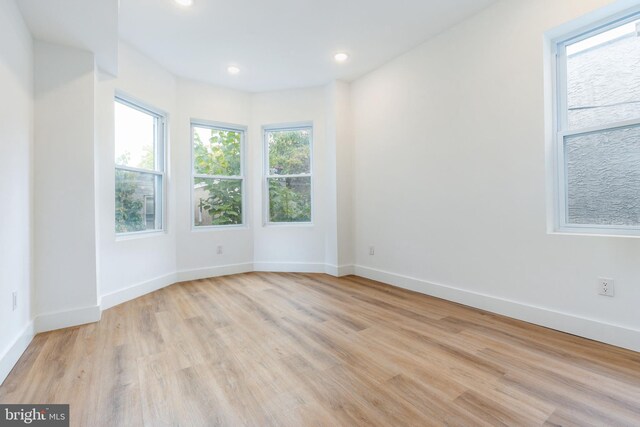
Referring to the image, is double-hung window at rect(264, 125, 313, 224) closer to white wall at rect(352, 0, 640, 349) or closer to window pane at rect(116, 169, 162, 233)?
white wall at rect(352, 0, 640, 349)

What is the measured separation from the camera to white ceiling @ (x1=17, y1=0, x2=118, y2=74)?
78.1 inches

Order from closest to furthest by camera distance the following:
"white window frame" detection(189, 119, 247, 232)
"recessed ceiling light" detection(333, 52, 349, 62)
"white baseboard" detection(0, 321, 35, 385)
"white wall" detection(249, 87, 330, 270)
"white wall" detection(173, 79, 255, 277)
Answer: "white baseboard" detection(0, 321, 35, 385) → "recessed ceiling light" detection(333, 52, 349, 62) → "white wall" detection(173, 79, 255, 277) → "white window frame" detection(189, 119, 247, 232) → "white wall" detection(249, 87, 330, 270)

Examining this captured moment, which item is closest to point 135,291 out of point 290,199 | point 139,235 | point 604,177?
point 139,235

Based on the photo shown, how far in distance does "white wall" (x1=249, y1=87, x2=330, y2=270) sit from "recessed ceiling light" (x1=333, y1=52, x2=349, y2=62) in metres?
0.80

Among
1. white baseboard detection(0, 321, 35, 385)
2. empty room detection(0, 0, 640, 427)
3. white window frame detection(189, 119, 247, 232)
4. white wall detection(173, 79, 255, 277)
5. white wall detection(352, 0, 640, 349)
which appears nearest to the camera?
empty room detection(0, 0, 640, 427)

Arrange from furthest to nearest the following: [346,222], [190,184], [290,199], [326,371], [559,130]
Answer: [290,199]
[346,222]
[190,184]
[559,130]
[326,371]

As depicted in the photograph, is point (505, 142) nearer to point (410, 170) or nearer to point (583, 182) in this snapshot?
point (583, 182)

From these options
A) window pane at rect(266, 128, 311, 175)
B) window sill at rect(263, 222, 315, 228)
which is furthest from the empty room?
window pane at rect(266, 128, 311, 175)

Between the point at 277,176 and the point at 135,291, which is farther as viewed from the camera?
the point at 277,176

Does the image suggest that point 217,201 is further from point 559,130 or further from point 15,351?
point 559,130

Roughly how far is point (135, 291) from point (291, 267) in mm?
1980

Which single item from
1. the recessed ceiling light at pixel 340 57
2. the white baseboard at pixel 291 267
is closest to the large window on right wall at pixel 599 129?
the recessed ceiling light at pixel 340 57

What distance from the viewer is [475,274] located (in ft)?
9.12

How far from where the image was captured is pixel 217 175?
4.32 m
